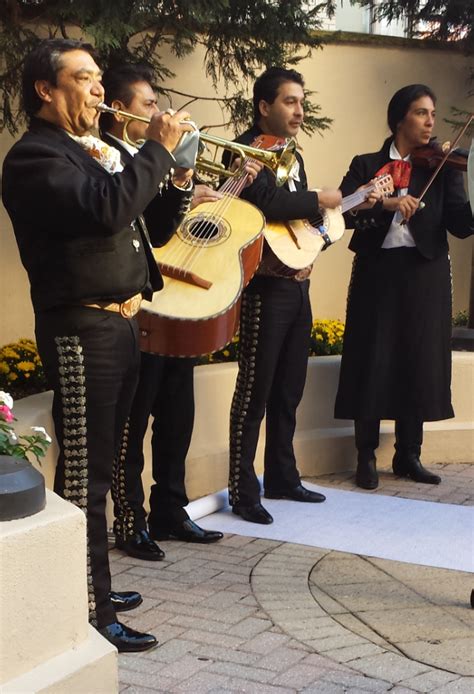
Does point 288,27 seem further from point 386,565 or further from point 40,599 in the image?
point 40,599

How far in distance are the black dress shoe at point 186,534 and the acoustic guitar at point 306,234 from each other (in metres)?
1.25

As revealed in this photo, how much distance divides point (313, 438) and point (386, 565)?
158 cm

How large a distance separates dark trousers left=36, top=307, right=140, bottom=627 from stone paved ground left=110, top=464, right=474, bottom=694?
0.36m

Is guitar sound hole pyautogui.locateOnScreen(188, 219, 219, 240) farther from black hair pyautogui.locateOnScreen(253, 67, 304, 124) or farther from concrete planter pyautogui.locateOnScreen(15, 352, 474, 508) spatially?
concrete planter pyautogui.locateOnScreen(15, 352, 474, 508)

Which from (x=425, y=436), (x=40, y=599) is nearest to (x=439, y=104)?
(x=425, y=436)

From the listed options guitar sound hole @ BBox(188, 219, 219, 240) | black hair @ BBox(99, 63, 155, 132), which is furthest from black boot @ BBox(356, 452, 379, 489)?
black hair @ BBox(99, 63, 155, 132)

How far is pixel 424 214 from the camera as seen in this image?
560cm

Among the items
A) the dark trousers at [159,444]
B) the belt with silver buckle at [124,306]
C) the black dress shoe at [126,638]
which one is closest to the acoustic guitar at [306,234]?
the dark trousers at [159,444]

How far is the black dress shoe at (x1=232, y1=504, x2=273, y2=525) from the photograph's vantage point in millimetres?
5074

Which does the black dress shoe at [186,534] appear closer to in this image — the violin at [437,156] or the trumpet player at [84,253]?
the trumpet player at [84,253]

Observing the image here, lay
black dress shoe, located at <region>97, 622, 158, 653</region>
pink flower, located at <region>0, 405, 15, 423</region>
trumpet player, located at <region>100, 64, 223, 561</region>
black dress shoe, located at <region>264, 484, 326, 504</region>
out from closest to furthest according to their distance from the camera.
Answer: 1. pink flower, located at <region>0, 405, 15, 423</region>
2. black dress shoe, located at <region>97, 622, 158, 653</region>
3. trumpet player, located at <region>100, 64, 223, 561</region>
4. black dress shoe, located at <region>264, 484, 326, 504</region>

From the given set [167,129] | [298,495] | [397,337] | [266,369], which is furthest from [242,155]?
[298,495]

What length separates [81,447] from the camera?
3459 millimetres

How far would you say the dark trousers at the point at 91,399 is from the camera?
3.42m
